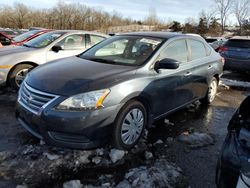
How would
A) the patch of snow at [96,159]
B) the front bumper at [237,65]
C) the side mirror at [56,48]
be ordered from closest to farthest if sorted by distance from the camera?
the patch of snow at [96,159]
the side mirror at [56,48]
the front bumper at [237,65]

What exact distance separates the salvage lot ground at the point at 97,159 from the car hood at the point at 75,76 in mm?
852

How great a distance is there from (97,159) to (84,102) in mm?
Answer: 782

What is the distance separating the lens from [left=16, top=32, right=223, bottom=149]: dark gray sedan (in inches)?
120

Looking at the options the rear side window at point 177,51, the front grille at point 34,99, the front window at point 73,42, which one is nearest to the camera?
the front grille at point 34,99

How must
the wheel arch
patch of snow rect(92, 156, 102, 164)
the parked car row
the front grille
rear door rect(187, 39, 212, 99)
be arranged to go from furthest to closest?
rear door rect(187, 39, 212, 99) < the wheel arch < patch of snow rect(92, 156, 102, 164) < the front grille < the parked car row

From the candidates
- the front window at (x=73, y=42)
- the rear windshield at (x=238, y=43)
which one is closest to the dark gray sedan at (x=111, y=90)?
the front window at (x=73, y=42)

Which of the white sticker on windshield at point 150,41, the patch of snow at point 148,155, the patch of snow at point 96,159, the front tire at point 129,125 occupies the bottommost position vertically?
the patch of snow at point 96,159

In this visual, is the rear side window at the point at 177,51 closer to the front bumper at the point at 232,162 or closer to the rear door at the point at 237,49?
the front bumper at the point at 232,162

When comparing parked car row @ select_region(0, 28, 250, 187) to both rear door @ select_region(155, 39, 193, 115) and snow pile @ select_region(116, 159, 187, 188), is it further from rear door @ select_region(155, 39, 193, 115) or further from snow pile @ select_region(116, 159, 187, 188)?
snow pile @ select_region(116, 159, 187, 188)

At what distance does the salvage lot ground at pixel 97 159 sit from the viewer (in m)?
2.94

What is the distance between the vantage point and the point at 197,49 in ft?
16.6

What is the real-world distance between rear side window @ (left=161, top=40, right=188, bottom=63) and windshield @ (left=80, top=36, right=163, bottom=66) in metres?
0.17

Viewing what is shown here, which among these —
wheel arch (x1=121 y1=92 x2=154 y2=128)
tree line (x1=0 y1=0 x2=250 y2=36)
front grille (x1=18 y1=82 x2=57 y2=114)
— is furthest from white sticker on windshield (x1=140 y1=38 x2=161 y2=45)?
tree line (x1=0 y1=0 x2=250 y2=36)

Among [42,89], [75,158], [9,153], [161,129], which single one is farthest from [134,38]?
[9,153]
